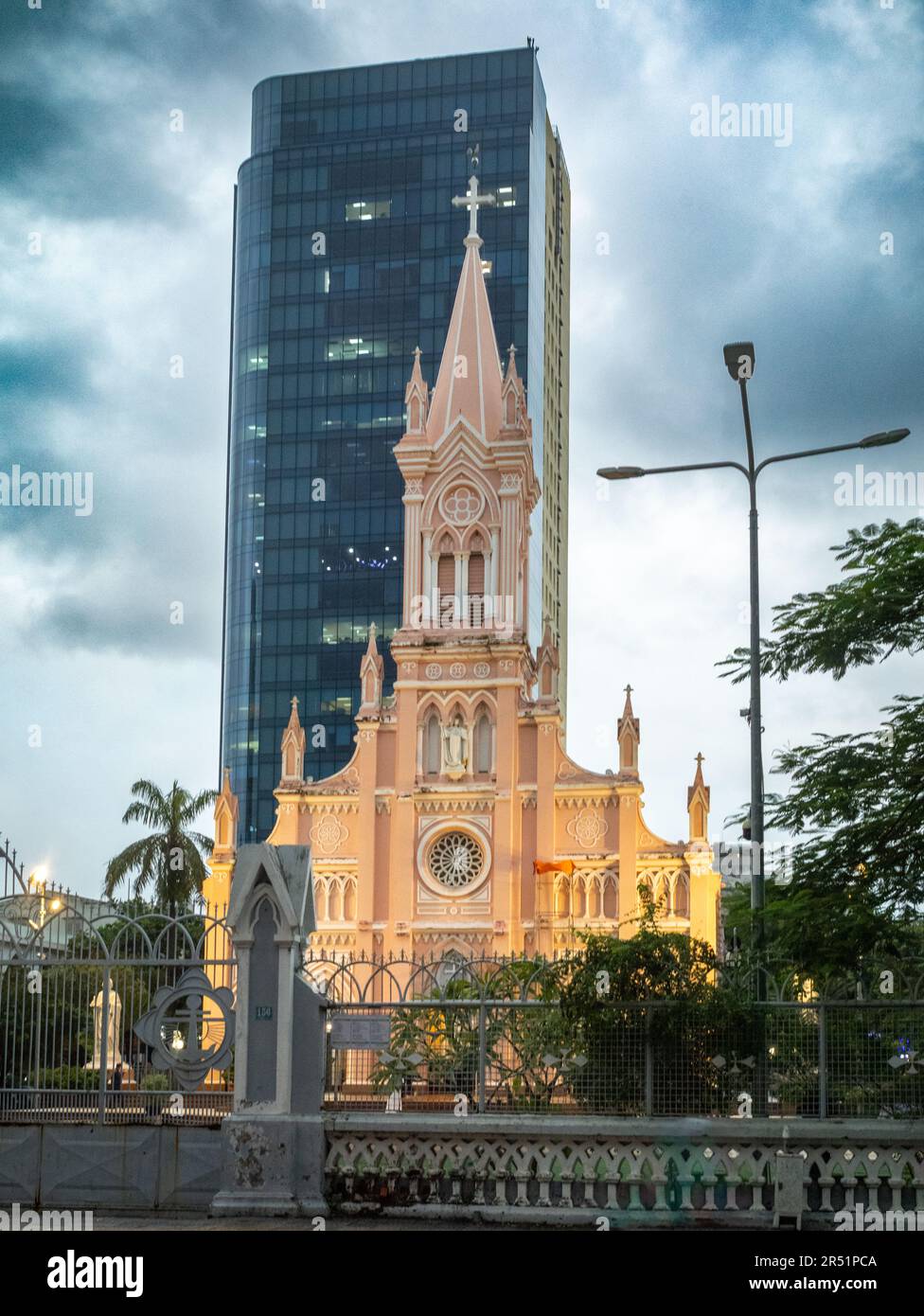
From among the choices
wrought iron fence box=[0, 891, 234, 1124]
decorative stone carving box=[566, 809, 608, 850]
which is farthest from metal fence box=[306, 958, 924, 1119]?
decorative stone carving box=[566, 809, 608, 850]

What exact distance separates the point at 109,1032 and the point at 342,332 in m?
91.9

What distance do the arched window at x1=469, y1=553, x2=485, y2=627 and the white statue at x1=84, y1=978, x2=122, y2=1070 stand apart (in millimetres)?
39811

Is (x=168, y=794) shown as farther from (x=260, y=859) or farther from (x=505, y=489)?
(x=260, y=859)

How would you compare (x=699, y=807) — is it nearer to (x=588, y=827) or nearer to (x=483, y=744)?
(x=588, y=827)

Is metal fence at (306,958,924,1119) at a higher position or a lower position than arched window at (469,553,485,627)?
lower

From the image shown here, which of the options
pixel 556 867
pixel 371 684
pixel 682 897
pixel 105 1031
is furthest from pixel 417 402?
pixel 105 1031

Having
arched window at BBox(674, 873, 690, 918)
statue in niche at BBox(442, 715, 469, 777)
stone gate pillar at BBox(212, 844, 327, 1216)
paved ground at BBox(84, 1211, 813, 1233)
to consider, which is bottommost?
paved ground at BBox(84, 1211, 813, 1233)

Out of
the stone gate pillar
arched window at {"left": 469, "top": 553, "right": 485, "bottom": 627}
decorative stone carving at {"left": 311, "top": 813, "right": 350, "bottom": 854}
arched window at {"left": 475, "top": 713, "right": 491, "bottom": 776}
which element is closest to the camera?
the stone gate pillar

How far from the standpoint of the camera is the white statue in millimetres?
16188

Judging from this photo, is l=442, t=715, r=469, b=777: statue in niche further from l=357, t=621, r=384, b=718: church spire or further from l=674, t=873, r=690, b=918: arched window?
l=674, t=873, r=690, b=918: arched window

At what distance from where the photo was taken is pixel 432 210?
106 m

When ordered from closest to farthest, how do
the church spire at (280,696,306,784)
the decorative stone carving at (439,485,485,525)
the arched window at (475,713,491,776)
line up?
1. the arched window at (475,713,491,776)
2. the church spire at (280,696,306,784)
3. the decorative stone carving at (439,485,485,525)
